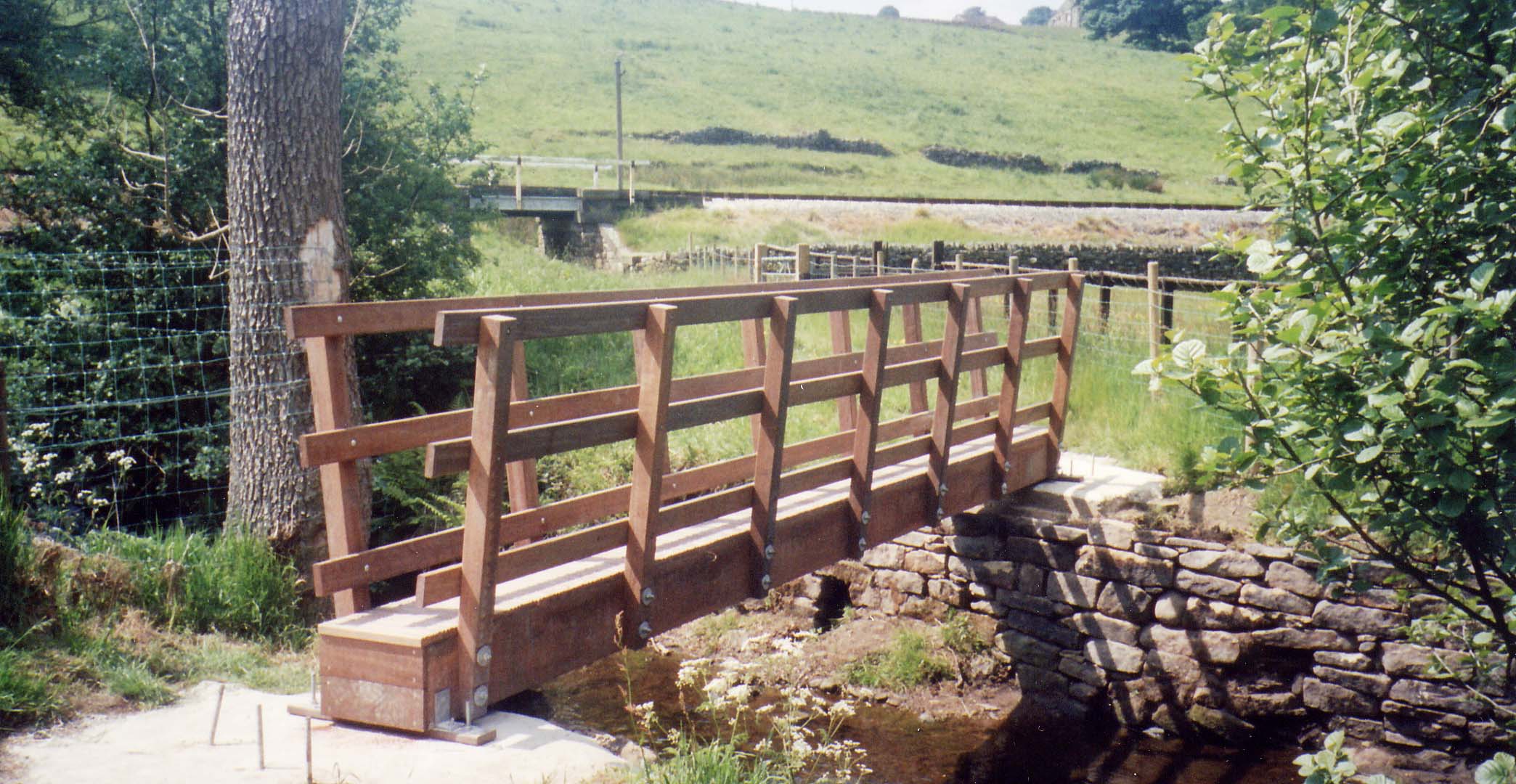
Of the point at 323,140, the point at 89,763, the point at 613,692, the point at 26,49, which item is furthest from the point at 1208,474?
the point at 26,49

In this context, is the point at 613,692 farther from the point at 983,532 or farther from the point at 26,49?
the point at 26,49

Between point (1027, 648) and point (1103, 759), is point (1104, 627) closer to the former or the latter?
point (1027, 648)

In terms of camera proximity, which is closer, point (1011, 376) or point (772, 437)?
point (772, 437)

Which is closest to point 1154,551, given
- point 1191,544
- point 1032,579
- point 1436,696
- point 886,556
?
point 1191,544

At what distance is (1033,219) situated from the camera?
2998 cm

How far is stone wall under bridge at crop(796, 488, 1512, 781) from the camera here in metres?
7.14

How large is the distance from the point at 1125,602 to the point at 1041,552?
2.19 ft

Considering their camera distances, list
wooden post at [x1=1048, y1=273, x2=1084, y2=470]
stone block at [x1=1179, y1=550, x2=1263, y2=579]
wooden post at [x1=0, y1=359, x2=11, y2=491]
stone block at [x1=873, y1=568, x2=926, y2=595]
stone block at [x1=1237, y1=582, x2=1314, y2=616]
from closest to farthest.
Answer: wooden post at [x1=0, y1=359, x2=11, y2=491]
stone block at [x1=1237, y1=582, x2=1314, y2=616]
stone block at [x1=1179, y1=550, x2=1263, y2=579]
wooden post at [x1=1048, y1=273, x2=1084, y2=470]
stone block at [x1=873, y1=568, x2=926, y2=595]

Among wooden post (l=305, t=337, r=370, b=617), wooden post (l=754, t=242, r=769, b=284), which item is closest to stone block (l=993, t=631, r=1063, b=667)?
wooden post (l=305, t=337, r=370, b=617)

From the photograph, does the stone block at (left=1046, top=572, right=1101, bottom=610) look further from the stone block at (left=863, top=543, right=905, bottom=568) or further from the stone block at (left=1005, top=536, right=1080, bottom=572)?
the stone block at (left=863, top=543, right=905, bottom=568)

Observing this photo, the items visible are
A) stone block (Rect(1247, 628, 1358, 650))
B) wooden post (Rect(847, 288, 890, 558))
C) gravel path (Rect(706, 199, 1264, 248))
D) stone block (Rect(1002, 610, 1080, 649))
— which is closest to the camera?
wooden post (Rect(847, 288, 890, 558))

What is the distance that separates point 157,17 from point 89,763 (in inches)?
276

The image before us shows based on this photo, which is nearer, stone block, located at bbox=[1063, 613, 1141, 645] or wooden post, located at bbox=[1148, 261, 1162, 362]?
stone block, located at bbox=[1063, 613, 1141, 645]

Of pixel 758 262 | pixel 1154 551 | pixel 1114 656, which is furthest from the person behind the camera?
pixel 758 262
